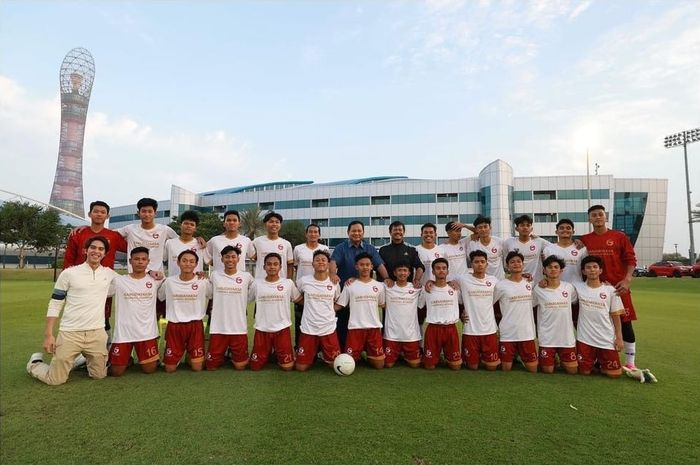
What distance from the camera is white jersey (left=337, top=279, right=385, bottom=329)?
5.39 m

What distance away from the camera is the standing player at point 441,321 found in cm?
524

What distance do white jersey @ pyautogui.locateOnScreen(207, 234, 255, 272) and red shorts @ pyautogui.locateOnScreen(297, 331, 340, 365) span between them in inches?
55.5

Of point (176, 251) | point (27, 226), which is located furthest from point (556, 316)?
point (27, 226)

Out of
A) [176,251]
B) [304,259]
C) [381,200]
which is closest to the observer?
[176,251]

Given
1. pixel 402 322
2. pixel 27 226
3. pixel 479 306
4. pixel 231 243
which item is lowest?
pixel 402 322

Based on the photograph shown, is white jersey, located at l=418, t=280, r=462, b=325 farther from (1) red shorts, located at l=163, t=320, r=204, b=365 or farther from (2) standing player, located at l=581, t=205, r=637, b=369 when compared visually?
(1) red shorts, located at l=163, t=320, r=204, b=365

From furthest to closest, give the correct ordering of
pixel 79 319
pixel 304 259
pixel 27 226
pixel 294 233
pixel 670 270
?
1. pixel 294 233
2. pixel 27 226
3. pixel 670 270
4. pixel 304 259
5. pixel 79 319

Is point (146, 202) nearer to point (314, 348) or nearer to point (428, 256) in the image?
point (314, 348)

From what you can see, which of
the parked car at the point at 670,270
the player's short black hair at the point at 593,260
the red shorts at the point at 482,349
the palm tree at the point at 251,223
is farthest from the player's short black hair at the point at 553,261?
the palm tree at the point at 251,223

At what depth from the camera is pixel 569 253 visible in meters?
5.73

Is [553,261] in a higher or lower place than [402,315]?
higher

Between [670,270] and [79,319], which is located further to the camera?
[670,270]

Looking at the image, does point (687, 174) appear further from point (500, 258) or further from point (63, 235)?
point (63, 235)

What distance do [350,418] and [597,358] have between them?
3479 millimetres
